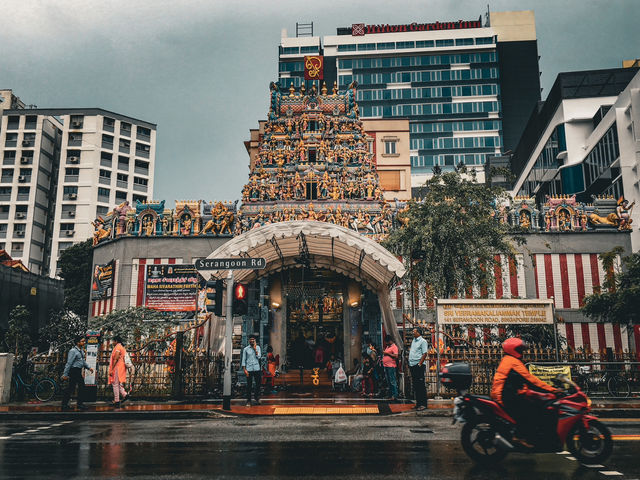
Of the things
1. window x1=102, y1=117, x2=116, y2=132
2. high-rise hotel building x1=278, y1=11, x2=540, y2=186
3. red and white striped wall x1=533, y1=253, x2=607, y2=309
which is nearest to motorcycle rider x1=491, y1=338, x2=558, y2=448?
red and white striped wall x1=533, y1=253, x2=607, y2=309

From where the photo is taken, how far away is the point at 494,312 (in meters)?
16.5

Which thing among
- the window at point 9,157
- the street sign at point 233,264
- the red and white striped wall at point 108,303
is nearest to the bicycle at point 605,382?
the street sign at point 233,264

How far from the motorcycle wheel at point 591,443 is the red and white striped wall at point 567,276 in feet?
78.5

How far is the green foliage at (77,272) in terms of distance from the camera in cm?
5447

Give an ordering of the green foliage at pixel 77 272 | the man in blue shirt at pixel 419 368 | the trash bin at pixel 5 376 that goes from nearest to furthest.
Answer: the man in blue shirt at pixel 419 368 → the trash bin at pixel 5 376 → the green foliage at pixel 77 272

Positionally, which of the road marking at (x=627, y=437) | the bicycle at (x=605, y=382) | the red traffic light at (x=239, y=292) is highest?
the red traffic light at (x=239, y=292)

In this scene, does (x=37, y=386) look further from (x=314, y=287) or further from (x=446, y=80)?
(x=446, y=80)

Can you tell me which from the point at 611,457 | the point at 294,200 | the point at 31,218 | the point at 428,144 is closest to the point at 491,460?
the point at 611,457

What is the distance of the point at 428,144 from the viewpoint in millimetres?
97188

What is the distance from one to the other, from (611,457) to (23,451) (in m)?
9.22

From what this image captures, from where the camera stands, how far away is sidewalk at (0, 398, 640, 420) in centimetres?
1380

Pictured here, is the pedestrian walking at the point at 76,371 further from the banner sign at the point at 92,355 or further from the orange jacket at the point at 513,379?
the orange jacket at the point at 513,379

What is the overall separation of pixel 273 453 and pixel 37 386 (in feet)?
40.5

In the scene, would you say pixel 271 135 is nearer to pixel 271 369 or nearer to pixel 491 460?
pixel 271 369
